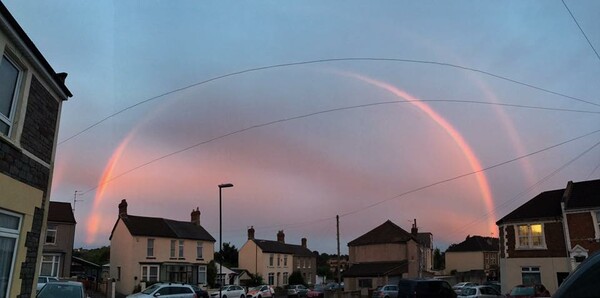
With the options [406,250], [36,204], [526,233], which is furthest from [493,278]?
[36,204]

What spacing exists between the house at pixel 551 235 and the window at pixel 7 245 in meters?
35.7

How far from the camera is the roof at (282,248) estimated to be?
78.5 m

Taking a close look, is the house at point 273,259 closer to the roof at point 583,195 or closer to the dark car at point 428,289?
the roof at point 583,195

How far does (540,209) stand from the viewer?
3928 cm

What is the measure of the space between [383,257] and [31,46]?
62149 mm

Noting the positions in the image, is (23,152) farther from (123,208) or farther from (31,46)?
(123,208)

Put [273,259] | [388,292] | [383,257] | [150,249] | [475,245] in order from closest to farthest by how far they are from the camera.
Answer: [388,292], [150,249], [383,257], [273,259], [475,245]

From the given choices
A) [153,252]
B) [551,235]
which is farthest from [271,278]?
[551,235]

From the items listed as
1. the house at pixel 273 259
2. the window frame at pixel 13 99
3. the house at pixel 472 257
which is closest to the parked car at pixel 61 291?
the window frame at pixel 13 99

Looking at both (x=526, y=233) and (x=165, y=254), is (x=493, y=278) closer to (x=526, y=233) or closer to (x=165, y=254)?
(x=526, y=233)

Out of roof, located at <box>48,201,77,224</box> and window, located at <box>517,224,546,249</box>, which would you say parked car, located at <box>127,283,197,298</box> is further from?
window, located at <box>517,224,546,249</box>

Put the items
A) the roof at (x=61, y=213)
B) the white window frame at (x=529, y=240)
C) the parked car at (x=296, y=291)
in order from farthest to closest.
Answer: the parked car at (x=296, y=291), the roof at (x=61, y=213), the white window frame at (x=529, y=240)

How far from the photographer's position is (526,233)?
3909 centimetres

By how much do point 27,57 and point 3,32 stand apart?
3.36 feet
